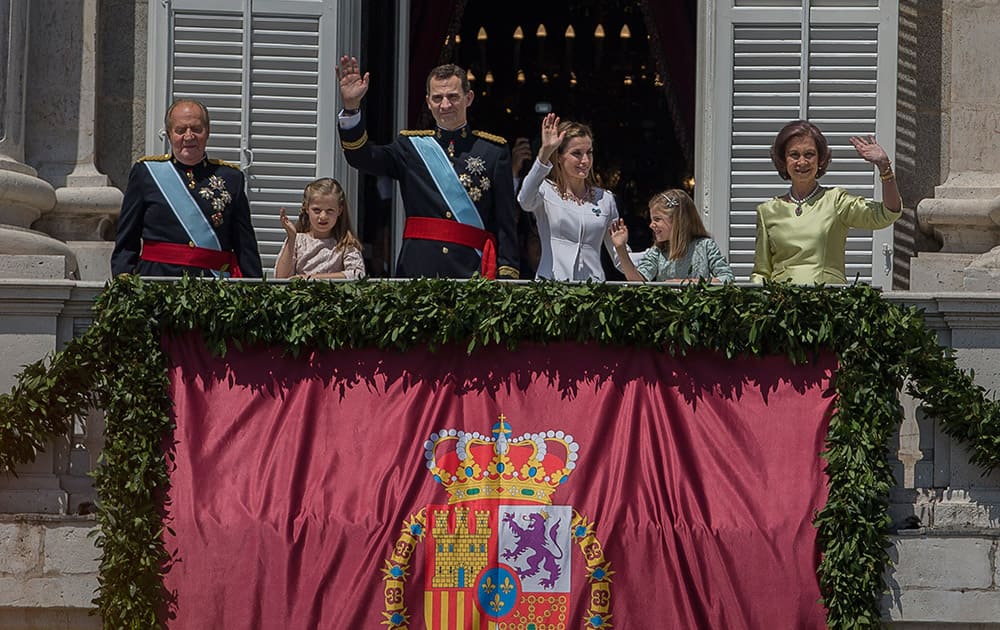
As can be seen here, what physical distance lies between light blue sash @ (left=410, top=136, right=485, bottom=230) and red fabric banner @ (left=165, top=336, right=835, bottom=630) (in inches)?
35.7

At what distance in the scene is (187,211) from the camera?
9.37 m

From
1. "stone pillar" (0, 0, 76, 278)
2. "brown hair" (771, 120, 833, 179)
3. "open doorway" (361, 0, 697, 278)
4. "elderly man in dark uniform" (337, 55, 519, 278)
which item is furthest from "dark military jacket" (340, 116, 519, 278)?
"open doorway" (361, 0, 697, 278)

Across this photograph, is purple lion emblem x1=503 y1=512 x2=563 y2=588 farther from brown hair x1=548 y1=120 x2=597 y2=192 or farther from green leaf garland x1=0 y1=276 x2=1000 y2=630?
brown hair x1=548 y1=120 x2=597 y2=192

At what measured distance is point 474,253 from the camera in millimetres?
9406

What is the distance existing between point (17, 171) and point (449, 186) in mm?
2446

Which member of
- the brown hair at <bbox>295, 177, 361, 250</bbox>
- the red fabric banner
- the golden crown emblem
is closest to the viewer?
the red fabric banner

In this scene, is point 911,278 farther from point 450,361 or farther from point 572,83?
point 572,83

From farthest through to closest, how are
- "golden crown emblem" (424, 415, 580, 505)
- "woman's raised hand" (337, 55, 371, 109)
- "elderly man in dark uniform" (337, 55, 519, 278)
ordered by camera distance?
"elderly man in dark uniform" (337, 55, 519, 278) < "woman's raised hand" (337, 55, 371, 109) < "golden crown emblem" (424, 415, 580, 505)

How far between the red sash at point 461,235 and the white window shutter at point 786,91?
168 cm

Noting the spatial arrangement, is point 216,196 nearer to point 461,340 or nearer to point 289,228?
point 289,228

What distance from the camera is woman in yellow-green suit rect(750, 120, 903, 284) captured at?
920 cm

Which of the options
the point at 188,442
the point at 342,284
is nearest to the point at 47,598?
the point at 188,442

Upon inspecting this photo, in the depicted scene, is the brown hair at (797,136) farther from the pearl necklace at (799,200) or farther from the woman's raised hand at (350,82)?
the woman's raised hand at (350,82)

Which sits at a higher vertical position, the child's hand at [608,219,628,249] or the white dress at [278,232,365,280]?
the child's hand at [608,219,628,249]
